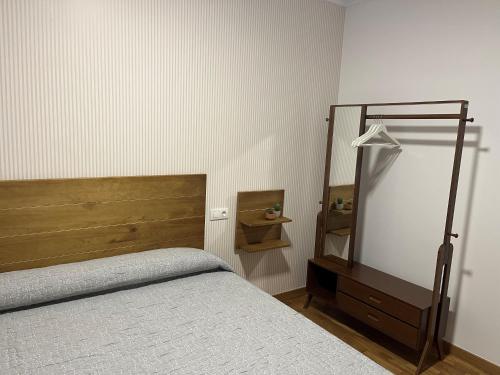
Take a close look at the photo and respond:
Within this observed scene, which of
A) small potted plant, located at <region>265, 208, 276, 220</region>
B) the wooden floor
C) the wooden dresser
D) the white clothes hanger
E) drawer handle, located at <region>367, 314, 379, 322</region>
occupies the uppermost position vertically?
the white clothes hanger

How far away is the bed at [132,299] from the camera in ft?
4.81

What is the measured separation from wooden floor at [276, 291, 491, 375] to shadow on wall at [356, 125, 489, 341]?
0.78ft

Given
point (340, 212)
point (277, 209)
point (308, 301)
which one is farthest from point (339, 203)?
point (308, 301)

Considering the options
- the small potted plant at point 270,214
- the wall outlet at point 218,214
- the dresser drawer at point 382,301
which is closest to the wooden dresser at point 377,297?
the dresser drawer at point 382,301

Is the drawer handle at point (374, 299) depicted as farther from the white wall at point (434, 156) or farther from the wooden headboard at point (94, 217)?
the wooden headboard at point (94, 217)

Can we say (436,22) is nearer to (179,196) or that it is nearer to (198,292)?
(179,196)

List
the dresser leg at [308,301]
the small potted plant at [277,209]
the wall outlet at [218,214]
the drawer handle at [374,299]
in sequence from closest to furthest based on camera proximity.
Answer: the drawer handle at [374,299]
the wall outlet at [218,214]
the small potted plant at [277,209]
the dresser leg at [308,301]

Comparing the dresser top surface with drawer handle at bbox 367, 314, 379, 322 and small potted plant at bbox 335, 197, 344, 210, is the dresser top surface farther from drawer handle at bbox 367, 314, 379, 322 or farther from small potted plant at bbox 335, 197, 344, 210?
small potted plant at bbox 335, 197, 344, 210

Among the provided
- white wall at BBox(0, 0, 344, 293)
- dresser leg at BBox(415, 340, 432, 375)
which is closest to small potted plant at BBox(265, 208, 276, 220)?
white wall at BBox(0, 0, 344, 293)

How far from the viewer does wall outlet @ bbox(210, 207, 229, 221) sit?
2788 millimetres

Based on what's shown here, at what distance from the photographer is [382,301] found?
2.59 metres

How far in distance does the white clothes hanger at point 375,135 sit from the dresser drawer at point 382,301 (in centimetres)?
98

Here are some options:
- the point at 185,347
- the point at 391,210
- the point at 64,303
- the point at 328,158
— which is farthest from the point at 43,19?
the point at 391,210

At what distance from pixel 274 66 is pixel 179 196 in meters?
1.22
